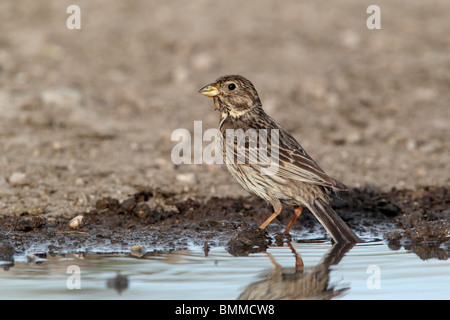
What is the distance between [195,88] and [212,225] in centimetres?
484

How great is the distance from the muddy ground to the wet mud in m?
0.02

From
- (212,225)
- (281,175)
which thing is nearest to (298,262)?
(281,175)

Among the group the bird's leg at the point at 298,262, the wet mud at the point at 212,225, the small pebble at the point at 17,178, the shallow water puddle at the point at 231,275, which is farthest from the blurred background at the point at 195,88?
the bird's leg at the point at 298,262

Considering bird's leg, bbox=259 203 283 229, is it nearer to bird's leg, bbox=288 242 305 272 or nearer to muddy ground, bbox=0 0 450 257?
muddy ground, bbox=0 0 450 257

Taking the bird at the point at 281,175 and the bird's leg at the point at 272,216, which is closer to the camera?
the bird at the point at 281,175

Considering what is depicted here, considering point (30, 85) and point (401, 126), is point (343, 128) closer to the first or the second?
point (401, 126)

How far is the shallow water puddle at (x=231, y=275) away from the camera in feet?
16.2

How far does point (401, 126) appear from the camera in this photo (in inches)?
424

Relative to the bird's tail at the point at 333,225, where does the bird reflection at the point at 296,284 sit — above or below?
below

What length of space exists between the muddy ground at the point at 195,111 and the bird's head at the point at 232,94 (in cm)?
99

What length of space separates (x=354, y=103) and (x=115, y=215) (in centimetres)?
522

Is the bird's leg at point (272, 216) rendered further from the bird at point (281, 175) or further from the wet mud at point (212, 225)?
the wet mud at point (212, 225)

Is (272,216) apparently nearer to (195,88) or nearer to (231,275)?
(231,275)

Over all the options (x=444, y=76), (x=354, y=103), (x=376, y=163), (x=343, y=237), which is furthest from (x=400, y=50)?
(x=343, y=237)
